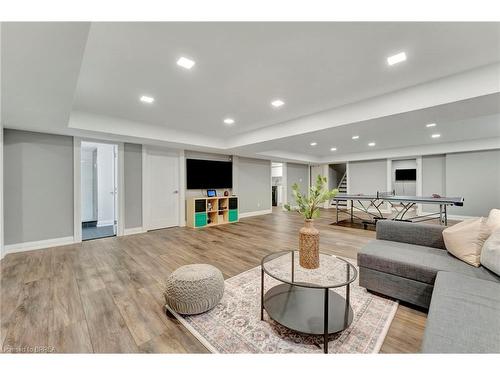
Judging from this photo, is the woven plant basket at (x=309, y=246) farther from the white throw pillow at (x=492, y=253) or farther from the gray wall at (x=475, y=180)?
the gray wall at (x=475, y=180)

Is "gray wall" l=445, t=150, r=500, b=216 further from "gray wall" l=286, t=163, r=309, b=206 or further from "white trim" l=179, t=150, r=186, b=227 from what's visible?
"white trim" l=179, t=150, r=186, b=227

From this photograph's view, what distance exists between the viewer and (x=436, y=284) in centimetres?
148

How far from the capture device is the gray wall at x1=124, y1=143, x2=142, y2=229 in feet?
15.1

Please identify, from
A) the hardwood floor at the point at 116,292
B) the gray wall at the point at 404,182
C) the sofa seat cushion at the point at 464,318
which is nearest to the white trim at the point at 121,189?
the hardwood floor at the point at 116,292

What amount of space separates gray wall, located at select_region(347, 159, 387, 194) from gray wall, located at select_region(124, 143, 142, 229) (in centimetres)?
798

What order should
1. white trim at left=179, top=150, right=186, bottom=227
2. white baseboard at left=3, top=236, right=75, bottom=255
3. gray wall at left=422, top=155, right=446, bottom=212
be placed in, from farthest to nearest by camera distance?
gray wall at left=422, top=155, right=446, bottom=212
white trim at left=179, top=150, right=186, bottom=227
white baseboard at left=3, top=236, right=75, bottom=255

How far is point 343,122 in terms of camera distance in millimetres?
3275

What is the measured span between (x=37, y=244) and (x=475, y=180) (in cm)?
1078

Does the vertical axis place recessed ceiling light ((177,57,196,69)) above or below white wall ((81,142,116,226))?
above

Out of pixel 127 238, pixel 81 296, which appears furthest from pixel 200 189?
pixel 81 296

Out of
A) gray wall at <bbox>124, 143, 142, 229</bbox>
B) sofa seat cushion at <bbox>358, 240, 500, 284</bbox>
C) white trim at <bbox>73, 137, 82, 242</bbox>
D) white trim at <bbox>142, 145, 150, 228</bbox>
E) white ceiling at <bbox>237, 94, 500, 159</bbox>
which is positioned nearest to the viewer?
sofa seat cushion at <bbox>358, 240, 500, 284</bbox>

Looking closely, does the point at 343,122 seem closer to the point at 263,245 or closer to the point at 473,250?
the point at 473,250

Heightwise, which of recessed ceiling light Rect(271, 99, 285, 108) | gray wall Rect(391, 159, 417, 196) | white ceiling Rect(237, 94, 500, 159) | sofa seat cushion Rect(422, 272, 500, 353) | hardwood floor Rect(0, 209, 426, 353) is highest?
recessed ceiling light Rect(271, 99, 285, 108)

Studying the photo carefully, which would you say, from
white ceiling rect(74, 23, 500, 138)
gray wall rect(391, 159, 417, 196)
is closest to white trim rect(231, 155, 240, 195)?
white ceiling rect(74, 23, 500, 138)
